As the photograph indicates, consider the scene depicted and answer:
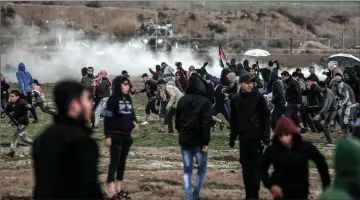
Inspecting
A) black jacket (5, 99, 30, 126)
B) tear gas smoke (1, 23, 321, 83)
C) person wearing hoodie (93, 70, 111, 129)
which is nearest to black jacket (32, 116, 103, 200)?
black jacket (5, 99, 30, 126)

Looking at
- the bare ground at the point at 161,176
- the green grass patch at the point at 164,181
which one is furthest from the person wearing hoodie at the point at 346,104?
the green grass patch at the point at 164,181

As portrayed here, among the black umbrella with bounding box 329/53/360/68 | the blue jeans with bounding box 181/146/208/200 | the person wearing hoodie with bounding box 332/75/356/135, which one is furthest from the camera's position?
the black umbrella with bounding box 329/53/360/68

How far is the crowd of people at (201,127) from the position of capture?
6559mm

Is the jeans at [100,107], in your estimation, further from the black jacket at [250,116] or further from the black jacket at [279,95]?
the black jacket at [250,116]

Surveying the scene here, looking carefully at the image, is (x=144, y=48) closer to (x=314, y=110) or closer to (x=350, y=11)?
(x=314, y=110)

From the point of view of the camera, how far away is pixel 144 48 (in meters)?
68.4

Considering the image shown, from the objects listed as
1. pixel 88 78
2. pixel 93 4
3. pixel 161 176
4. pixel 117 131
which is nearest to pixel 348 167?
pixel 117 131

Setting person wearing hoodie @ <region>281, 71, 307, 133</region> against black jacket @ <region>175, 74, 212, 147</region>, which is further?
person wearing hoodie @ <region>281, 71, 307, 133</region>

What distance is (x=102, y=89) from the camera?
22.2 meters

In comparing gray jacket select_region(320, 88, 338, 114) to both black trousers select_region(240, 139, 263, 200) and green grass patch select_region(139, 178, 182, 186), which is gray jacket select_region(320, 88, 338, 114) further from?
black trousers select_region(240, 139, 263, 200)

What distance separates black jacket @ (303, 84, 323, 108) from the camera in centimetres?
2180

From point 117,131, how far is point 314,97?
10551mm

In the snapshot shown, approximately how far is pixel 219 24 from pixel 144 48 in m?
36.9

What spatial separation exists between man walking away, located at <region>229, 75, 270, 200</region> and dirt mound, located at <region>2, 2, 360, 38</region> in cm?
8495
